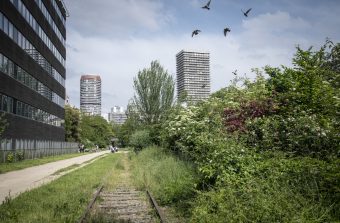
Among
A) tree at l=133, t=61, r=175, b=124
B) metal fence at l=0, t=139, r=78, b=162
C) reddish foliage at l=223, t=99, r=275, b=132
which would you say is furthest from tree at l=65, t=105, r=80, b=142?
reddish foliage at l=223, t=99, r=275, b=132

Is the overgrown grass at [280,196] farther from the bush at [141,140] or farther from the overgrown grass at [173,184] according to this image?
the bush at [141,140]

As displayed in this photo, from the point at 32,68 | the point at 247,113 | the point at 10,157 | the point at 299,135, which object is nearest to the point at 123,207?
the point at 299,135

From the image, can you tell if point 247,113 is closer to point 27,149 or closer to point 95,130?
point 27,149

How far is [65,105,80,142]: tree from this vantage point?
10212 centimetres

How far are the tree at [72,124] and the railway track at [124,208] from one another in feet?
297

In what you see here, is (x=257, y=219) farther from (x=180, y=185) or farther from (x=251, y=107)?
(x=251, y=107)

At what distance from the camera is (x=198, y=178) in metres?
10.6

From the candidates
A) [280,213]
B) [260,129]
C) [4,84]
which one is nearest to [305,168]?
[280,213]

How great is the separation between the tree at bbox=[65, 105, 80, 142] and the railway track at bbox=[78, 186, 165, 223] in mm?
90616

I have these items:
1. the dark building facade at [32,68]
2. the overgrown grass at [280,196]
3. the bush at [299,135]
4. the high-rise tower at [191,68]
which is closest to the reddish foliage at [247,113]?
the bush at [299,135]

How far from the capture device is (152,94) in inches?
1855

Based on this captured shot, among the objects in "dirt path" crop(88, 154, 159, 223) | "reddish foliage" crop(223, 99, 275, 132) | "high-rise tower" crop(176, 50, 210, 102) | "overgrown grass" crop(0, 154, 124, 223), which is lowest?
"dirt path" crop(88, 154, 159, 223)

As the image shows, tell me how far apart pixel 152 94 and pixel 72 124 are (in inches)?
2462

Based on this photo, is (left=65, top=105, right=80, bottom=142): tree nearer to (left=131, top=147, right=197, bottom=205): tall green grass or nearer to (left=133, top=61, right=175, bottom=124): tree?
(left=133, top=61, right=175, bottom=124): tree
